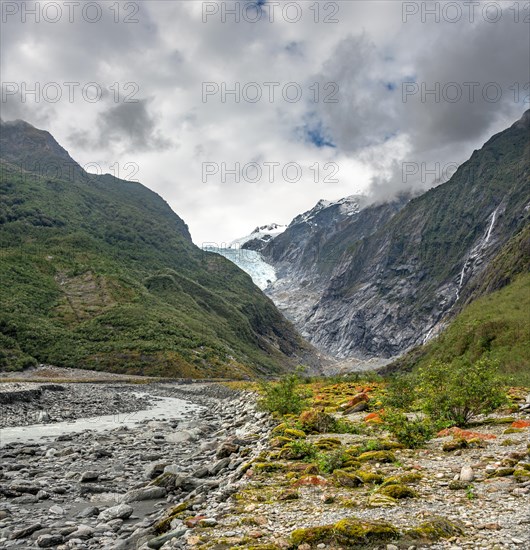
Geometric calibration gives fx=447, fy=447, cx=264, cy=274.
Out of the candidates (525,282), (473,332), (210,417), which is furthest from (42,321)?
(525,282)

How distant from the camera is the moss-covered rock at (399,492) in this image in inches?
360

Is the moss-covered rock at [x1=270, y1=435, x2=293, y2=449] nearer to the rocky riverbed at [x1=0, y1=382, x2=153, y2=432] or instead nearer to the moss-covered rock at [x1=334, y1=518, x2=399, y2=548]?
the moss-covered rock at [x1=334, y1=518, x2=399, y2=548]

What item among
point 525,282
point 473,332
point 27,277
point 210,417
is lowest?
point 210,417

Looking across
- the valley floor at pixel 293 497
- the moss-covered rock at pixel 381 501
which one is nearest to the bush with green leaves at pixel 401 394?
the valley floor at pixel 293 497

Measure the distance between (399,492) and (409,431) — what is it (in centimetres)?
562

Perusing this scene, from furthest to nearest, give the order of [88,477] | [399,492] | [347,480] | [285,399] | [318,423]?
[285,399] → [318,423] → [88,477] → [347,480] → [399,492]

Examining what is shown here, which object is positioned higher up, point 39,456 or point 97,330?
point 97,330

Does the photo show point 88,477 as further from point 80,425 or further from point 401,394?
point 80,425

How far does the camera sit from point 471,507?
8.01 meters

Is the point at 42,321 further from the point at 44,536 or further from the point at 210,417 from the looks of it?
the point at 44,536

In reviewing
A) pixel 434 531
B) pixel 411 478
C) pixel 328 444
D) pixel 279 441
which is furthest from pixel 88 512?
pixel 434 531

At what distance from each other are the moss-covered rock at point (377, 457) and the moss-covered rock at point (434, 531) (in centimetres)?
530

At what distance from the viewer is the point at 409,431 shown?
14445mm

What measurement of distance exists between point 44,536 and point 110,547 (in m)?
1.82
